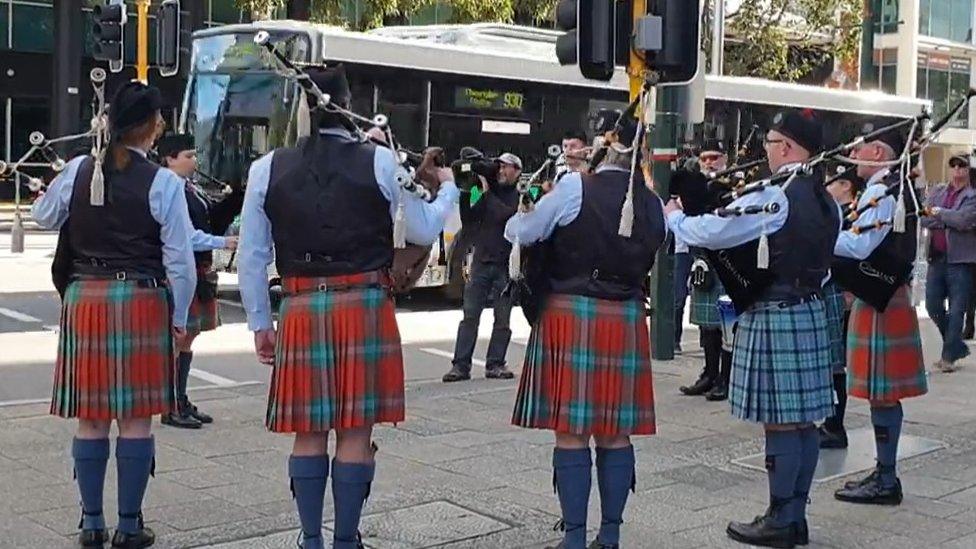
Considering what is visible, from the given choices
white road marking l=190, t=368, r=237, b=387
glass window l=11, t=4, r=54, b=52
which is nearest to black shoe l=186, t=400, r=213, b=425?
white road marking l=190, t=368, r=237, b=387

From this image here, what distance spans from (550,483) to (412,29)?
1096cm

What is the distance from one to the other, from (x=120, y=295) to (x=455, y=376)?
4699mm

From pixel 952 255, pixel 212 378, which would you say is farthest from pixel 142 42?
pixel 952 255

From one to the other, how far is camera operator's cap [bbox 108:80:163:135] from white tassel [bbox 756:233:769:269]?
2.43 meters

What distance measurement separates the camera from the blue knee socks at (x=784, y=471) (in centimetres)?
517

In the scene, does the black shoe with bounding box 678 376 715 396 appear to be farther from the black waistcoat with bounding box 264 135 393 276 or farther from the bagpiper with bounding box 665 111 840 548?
the black waistcoat with bounding box 264 135 393 276

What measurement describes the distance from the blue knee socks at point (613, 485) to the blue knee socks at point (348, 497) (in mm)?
921

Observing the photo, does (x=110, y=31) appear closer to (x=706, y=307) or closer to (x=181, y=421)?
(x=181, y=421)

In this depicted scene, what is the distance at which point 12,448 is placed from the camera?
22.0ft

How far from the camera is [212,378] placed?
9.23 metres

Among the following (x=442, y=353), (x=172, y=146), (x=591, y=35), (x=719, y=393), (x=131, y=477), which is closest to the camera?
(x=131, y=477)

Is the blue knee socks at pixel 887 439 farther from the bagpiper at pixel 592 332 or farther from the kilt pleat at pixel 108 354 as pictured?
the kilt pleat at pixel 108 354

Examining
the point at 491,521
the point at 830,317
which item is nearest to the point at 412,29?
the point at 830,317

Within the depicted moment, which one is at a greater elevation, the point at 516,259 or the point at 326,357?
the point at 516,259
